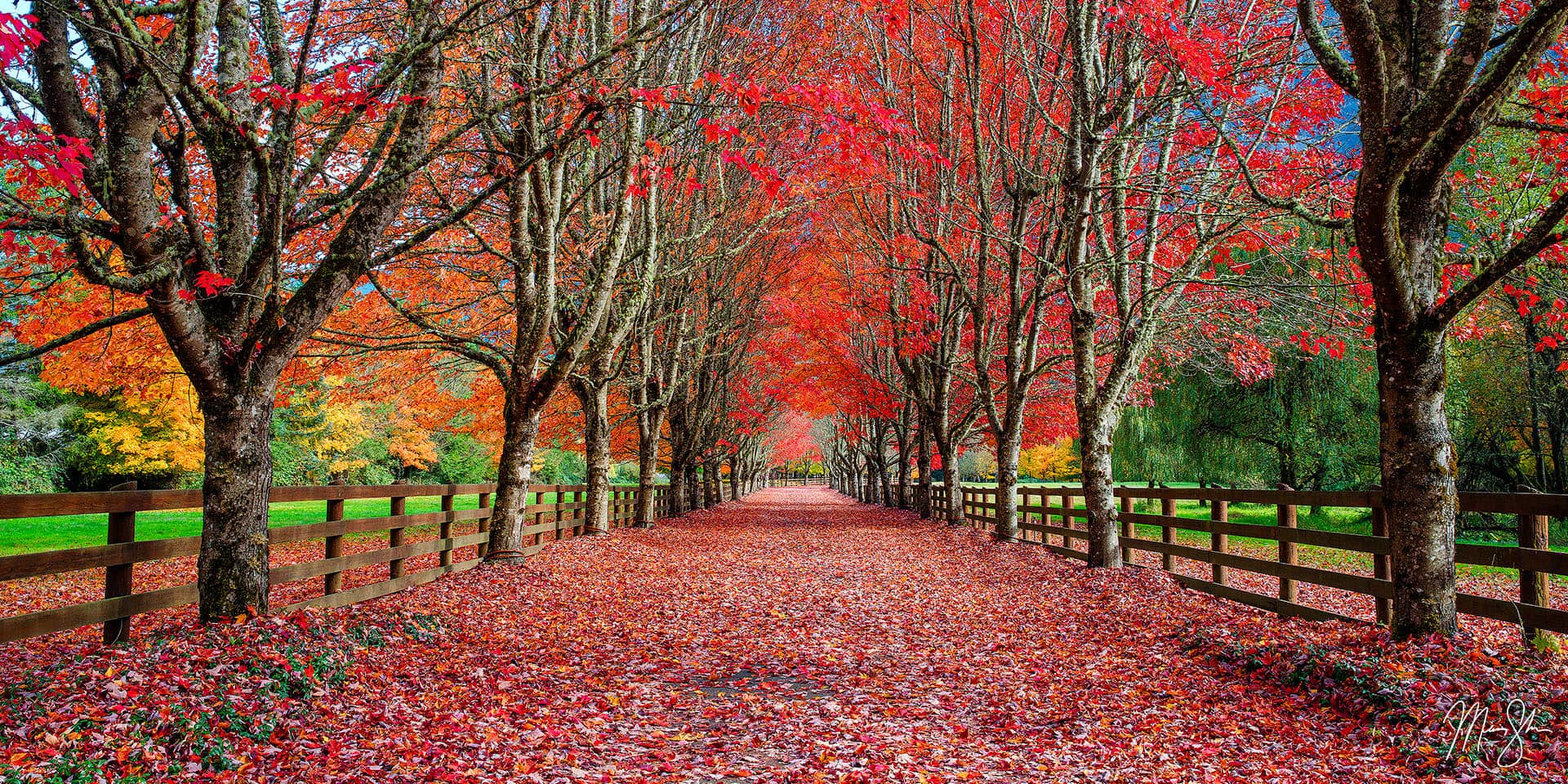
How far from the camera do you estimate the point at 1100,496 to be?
33.1 feet

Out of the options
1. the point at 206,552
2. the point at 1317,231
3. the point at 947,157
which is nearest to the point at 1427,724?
the point at 206,552

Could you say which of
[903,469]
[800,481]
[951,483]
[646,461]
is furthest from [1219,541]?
[800,481]

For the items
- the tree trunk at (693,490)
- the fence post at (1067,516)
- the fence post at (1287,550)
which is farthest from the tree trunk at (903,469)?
the fence post at (1287,550)

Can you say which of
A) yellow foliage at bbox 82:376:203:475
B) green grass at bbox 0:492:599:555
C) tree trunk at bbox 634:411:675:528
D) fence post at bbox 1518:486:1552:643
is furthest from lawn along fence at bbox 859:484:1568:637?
yellow foliage at bbox 82:376:203:475

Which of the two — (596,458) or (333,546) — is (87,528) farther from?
(333,546)

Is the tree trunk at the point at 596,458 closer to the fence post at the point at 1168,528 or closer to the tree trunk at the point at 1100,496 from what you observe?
the tree trunk at the point at 1100,496

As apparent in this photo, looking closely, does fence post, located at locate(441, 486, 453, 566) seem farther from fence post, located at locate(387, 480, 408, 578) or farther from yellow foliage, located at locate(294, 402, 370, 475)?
yellow foliage, located at locate(294, 402, 370, 475)

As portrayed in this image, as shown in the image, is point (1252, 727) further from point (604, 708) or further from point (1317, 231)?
point (1317, 231)

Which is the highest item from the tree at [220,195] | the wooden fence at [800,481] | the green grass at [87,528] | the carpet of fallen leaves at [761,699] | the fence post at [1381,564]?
the tree at [220,195]

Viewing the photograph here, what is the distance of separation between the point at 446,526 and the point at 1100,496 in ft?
25.9

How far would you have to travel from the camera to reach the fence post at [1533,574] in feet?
15.1

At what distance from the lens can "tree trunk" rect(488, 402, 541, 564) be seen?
9688 millimetres

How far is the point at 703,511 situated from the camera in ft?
91.5
